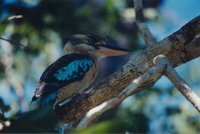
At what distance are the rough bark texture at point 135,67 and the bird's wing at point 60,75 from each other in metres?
0.28

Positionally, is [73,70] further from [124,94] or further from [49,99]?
[124,94]

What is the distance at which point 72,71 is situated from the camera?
442 cm

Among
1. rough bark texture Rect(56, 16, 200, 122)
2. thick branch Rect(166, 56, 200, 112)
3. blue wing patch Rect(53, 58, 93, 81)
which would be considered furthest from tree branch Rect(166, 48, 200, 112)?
blue wing patch Rect(53, 58, 93, 81)

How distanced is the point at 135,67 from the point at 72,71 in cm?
89

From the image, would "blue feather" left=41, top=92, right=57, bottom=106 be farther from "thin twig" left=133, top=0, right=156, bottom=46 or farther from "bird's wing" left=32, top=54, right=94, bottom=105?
"thin twig" left=133, top=0, right=156, bottom=46

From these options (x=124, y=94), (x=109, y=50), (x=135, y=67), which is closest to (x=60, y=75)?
(x=135, y=67)

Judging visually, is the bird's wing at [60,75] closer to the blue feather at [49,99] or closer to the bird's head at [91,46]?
the blue feather at [49,99]

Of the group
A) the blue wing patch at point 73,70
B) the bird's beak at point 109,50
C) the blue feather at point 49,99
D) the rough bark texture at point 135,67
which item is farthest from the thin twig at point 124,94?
the bird's beak at point 109,50

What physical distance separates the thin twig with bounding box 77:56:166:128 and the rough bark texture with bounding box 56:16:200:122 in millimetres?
226

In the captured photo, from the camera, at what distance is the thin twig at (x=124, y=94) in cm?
257

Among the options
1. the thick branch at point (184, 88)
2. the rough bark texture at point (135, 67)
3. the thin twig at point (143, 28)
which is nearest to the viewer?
the thick branch at point (184, 88)

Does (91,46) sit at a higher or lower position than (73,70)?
lower

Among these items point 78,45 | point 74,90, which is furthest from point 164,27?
point 74,90

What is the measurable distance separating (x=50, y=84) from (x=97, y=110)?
1.52 m
